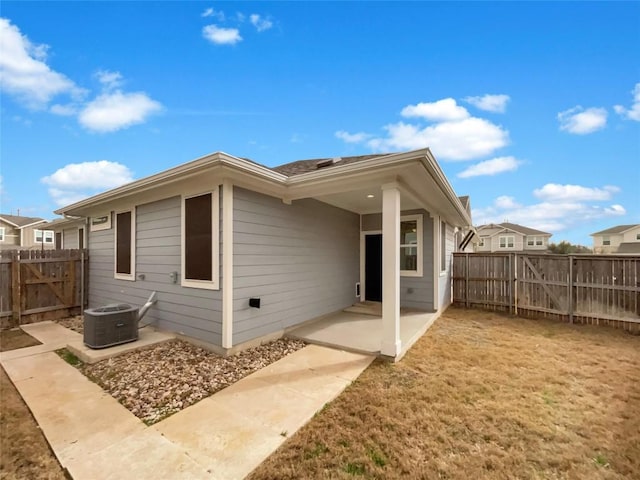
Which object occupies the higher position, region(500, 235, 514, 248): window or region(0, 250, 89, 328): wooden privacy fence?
region(500, 235, 514, 248): window

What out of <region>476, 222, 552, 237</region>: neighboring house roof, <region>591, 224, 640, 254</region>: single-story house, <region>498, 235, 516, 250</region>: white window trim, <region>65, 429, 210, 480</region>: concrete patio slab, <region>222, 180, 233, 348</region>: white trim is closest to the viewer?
<region>65, 429, 210, 480</region>: concrete patio slab

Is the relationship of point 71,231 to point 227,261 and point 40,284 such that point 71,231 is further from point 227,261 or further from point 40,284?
point 227,261

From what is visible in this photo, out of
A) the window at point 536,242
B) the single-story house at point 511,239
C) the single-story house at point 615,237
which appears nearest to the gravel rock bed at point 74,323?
the single-story house at point 511,239

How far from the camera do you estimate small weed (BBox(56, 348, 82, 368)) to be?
13.1ft

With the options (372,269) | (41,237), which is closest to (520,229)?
(372,269)

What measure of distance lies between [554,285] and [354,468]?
7222 millimetres

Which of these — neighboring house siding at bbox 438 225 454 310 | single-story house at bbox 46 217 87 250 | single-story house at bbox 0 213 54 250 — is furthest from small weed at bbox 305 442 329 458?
single-story house at bbox 0 213 54 250

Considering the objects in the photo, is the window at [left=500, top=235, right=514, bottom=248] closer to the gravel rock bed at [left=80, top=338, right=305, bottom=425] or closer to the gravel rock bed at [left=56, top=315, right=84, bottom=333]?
the gravel rock bed at [left=80, top=338, right=305, bottom=425]

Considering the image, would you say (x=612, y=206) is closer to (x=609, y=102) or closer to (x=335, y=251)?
(x=609, y=102)

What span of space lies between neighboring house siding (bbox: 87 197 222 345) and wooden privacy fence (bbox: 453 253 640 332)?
7251 mm

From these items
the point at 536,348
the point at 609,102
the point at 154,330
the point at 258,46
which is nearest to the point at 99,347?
the point at 154,330

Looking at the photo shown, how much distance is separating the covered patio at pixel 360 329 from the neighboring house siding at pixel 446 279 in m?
0.76

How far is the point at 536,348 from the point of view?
185 inches

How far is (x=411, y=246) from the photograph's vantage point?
7.19 m
